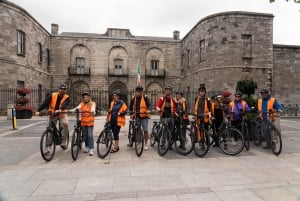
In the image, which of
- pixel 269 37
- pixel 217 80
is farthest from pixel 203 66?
pixel 269 37

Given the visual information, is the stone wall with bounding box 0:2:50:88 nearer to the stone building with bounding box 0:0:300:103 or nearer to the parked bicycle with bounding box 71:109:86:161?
the stone building with bounding box 0:0:300:103

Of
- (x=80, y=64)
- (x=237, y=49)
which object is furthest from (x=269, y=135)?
(x=80, y=64)

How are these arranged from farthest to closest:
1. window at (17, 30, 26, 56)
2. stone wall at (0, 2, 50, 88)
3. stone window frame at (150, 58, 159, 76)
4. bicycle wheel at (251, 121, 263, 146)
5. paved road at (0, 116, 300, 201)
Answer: stone window frame at (150, 58, 159, 76)
window at (17, 30, 26, 56)
stone wall at (0, 2, 50, 88)
bicycle wheel at (251, 121, 263, 146)
paved road at (0, 116, 300, 201)

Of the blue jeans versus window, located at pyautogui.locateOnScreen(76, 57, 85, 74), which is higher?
window, located at pyautogui.locateOnScreen(76, 57, 85, 74)

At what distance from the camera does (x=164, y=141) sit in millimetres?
6152

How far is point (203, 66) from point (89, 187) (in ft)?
63.1

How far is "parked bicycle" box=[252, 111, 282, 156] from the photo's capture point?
628cm

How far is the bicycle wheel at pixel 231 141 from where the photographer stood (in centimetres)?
621

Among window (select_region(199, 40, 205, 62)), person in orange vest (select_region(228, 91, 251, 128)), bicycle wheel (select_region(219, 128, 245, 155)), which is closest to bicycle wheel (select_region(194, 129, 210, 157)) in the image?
bicycle wheel (select_region(219, 128, 245, 155))

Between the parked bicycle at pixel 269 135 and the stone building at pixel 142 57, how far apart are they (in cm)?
1327

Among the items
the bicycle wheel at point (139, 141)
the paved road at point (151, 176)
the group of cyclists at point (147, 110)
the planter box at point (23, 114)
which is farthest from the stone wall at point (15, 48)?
the bicycle wheel at point (139, 141)

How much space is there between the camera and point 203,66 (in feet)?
70.6

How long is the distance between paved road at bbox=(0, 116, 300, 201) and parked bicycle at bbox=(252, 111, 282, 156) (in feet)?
0.84

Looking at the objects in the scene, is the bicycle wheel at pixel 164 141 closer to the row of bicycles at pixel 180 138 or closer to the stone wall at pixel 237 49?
the row of bicycles at pixel 180 138
